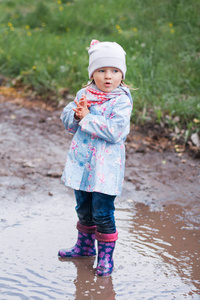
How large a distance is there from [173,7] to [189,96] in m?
2.36

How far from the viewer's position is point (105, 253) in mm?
2840

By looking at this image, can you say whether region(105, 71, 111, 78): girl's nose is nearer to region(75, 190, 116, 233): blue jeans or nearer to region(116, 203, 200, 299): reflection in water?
region(75, 190, 116, 233): blue jeans

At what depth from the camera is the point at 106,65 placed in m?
2.69

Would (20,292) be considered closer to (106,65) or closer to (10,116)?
(106,65)

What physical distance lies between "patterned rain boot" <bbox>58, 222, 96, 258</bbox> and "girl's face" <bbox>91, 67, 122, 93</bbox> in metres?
0.95

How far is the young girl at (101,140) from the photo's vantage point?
267 centimetres

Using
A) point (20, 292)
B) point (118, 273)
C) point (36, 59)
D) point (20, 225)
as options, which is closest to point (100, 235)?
point (118, 273)

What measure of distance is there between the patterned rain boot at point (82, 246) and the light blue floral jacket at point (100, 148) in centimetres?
41

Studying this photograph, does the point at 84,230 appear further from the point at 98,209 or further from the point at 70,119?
the point at 70,119

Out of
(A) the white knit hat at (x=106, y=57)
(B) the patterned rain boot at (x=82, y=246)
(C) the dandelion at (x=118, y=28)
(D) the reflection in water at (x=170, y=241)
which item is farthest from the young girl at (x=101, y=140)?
(C) the dandelion at (x=118, y=28)

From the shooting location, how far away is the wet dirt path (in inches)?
106

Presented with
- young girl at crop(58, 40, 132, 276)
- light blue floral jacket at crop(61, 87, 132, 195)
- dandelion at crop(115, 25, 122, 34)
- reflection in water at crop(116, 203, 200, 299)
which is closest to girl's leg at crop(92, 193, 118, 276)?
young girl at crop(58, 40, 132, 276)

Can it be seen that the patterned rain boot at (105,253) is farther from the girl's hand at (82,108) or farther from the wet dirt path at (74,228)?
the girl's hand at (82,108)

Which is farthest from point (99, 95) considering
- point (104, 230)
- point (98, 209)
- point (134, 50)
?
point (134, 50)
